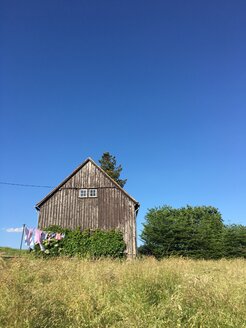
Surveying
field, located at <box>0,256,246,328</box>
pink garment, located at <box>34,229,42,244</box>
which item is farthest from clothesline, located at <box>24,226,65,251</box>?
field, located at <box>0,256,246,328</box>

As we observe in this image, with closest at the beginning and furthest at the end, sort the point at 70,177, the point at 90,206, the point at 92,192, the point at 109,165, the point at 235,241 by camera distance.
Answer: the point at 90,206 → the point at 92,192 → the point at 70,177 → the point at 235,241 → the point at 109,165

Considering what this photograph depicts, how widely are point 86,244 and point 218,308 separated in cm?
1906

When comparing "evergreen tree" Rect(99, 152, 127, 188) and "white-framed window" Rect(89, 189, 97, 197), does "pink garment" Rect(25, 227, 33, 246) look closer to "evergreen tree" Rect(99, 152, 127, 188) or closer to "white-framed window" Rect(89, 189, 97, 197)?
"white-framed window" Rect(89, 189, 97, 197)

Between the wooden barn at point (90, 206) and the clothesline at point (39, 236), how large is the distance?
140 centimetres

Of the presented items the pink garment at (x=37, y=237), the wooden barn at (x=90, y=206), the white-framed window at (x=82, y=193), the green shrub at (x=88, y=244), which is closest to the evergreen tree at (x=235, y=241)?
the wooden barn at (x=90, y=206)

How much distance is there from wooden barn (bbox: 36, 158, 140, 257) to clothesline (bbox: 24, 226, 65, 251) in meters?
1.40

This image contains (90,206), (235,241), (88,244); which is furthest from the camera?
(235,241)

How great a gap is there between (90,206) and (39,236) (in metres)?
4.91

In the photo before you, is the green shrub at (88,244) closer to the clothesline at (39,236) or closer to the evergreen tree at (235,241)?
the clothesline at (39,236)

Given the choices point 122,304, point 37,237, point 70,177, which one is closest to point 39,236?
point 37,237

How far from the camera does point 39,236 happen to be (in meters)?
20.6

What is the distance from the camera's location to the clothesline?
19703 mm

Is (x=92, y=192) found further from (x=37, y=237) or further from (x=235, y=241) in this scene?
(x=235, y=241)

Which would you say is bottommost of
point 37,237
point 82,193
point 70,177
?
point 37,237
